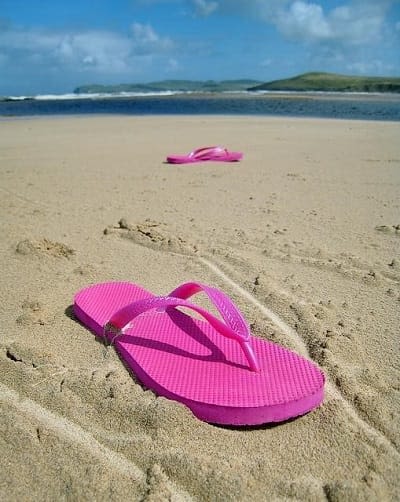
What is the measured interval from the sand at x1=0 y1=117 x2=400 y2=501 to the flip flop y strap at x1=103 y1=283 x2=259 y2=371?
0.11m

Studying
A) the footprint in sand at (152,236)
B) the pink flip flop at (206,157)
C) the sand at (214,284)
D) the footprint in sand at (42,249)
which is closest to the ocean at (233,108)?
the pink flip flop at (206,157)

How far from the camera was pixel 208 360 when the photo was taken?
1858 millimetres

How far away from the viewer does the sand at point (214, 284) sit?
1396 mm

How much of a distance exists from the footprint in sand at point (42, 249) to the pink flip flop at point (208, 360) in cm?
87

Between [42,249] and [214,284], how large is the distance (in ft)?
4.10

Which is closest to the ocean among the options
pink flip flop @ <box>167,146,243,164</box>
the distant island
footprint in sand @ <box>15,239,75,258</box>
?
pink flip flop @ <box>167,146,243,164</box>

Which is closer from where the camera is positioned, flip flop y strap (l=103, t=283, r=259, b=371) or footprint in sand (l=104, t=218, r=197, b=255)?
flip flop y strap (l=103, t=283, r=259, b=371)

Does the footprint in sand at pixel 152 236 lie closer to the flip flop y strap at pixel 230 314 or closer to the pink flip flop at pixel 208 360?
the pink flip flop at pixel 208 360

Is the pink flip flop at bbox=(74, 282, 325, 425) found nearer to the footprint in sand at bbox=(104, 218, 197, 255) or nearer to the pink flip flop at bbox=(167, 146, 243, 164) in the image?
the footprint in sand at bbox=(104, 218, 197, 255)

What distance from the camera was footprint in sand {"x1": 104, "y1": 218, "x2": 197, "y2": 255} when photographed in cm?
328

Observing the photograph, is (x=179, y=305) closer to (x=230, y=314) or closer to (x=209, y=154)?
(x=230, y=314)

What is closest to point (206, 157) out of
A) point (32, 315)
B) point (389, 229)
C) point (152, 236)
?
point (152, 236)

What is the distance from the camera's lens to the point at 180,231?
3635 mm

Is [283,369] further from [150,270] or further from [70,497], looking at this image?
[150,270]
